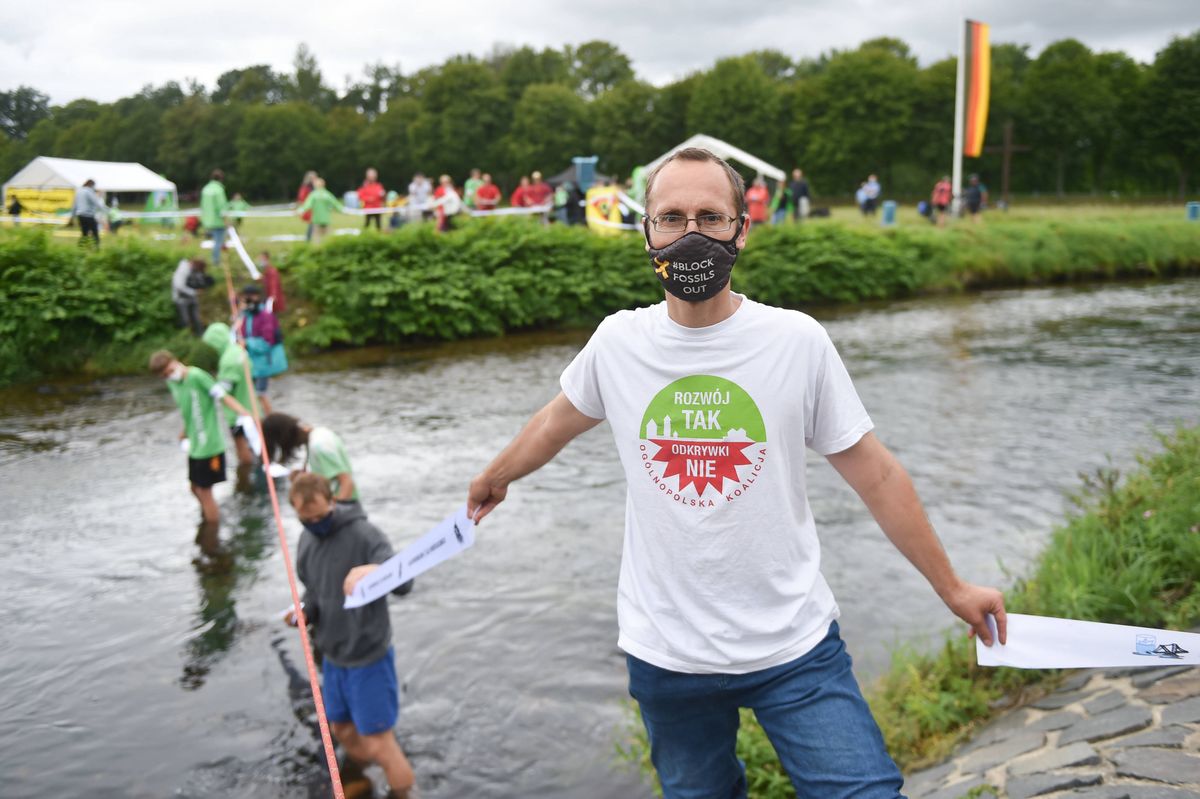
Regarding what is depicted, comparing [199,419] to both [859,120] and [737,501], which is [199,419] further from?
[859,120]

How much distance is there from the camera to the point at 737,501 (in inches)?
107

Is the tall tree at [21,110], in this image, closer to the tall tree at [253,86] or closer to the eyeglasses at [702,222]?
the eyeglasses at [702,222]

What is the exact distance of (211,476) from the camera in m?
10.0

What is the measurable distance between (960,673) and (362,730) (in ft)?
10.7

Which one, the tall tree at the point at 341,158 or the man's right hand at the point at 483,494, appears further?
the tall tree at the point at 341,158

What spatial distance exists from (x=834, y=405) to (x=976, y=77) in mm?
41564

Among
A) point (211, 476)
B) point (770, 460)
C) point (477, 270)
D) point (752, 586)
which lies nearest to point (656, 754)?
point (752, 586)

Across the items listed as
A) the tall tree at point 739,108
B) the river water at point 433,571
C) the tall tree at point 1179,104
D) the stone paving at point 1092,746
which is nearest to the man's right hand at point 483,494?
the stone paving at point 1092,746

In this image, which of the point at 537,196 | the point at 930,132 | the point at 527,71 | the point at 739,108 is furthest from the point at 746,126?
the point at 537,196

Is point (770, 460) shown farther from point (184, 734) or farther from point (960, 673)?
point (184, 734)

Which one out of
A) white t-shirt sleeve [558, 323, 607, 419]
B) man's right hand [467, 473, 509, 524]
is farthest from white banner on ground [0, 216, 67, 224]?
white t-shirt sleeve [558, 323, 607, 419]

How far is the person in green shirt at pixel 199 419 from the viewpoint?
979 cm

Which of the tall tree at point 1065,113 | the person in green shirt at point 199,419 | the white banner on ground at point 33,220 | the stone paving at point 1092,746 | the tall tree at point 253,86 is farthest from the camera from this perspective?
the tall tree at point 253,86

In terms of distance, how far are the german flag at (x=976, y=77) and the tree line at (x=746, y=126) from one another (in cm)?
1953
